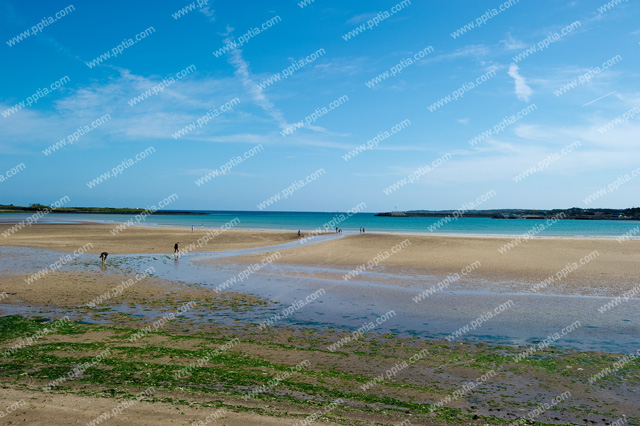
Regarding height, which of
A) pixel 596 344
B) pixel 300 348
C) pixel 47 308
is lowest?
pixel 596 344

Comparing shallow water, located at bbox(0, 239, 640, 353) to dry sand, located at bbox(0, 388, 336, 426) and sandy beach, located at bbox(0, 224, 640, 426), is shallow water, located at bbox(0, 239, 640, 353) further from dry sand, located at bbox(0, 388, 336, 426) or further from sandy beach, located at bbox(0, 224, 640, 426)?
dry sand, located at bbox(0, 388, 336, 426)

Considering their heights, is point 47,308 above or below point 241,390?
above

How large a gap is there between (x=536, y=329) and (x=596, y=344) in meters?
2.17

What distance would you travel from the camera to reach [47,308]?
1789cm

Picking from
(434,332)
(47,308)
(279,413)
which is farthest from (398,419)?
(47,308)

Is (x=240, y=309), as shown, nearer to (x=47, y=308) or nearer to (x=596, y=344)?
(x=47, y=308)

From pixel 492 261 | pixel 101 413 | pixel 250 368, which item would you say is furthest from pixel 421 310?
pixel 492 261

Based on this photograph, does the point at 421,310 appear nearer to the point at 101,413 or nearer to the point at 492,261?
the point at 101,413

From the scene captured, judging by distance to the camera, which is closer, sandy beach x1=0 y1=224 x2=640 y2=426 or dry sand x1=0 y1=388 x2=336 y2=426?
dry sand x1=0 y1=388 x2=336 y2=426

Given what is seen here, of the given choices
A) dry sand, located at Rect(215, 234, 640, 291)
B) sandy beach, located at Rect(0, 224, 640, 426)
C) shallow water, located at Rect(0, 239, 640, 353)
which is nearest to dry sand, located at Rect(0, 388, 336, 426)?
sandy beach, located at Rect(0, 224, 640, 426)

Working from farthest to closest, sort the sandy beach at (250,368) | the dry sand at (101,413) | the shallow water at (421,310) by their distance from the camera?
the shallow water at (421,310), the sandy beach at (250,368), the dry sand at (101,413)

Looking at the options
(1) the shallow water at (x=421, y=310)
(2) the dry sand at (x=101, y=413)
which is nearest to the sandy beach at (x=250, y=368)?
(2) the dry sand at (x=101, y=413)

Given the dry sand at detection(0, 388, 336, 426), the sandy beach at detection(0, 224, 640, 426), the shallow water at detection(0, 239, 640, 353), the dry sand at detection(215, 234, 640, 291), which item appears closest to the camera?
the dry sand at detection(0, 388, 336, 426)

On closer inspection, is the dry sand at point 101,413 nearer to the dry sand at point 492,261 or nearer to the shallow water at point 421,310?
the shallow water at point 421,310
